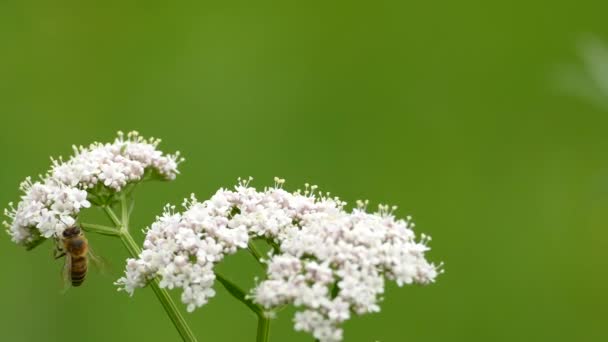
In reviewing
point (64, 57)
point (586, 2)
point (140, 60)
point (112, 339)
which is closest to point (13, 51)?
point (64, 57)

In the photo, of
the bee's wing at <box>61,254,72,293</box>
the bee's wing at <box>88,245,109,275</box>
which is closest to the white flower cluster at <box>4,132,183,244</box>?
the bee's wing at <box>61,254,72,293</box>

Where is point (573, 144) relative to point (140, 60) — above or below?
below

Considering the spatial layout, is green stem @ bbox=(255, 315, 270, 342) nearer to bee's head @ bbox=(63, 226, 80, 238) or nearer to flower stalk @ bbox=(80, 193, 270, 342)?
flower stalk @ bbox=(80, 193, 270, 342)

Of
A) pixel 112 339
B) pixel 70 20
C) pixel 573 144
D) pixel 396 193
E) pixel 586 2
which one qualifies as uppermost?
pixel 586 2

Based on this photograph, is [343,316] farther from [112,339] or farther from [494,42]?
[494,42]

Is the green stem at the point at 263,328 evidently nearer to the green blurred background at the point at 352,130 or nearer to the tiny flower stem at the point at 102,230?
the tiny flower stem at the point at 102,230
